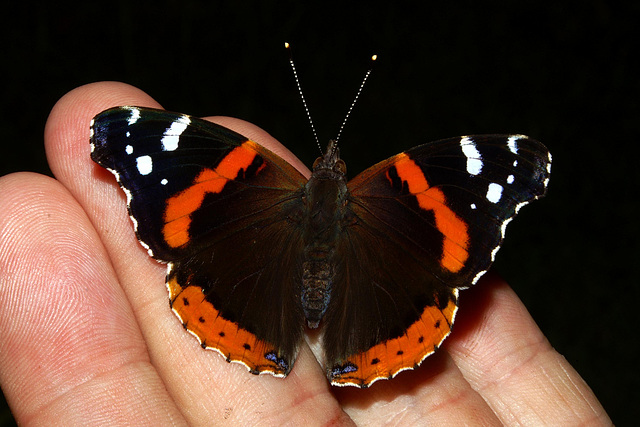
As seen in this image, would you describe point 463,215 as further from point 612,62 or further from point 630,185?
point 612,62

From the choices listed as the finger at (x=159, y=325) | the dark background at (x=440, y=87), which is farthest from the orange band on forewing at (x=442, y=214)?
the dark background at (x=440, y=87)

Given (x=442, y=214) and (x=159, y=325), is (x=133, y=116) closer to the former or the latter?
(x=159, y=325)

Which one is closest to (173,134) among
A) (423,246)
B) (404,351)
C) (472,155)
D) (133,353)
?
(133,353)

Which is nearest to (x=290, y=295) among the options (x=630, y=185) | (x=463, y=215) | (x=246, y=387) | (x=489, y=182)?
(x=246, y=387)

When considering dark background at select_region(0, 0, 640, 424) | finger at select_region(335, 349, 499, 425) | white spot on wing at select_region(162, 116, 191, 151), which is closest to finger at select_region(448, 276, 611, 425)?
finger at select_region(335, 349, 499, 425)

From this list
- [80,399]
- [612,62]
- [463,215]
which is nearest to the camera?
[80,399]

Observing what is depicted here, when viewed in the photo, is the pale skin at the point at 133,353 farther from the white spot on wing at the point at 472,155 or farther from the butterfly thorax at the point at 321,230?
the white spot on wing at the point at 472,155
